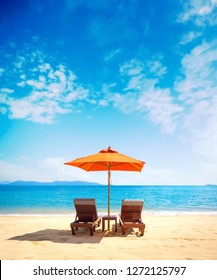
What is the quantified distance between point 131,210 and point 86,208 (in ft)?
4.33

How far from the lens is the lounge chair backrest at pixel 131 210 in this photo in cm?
716

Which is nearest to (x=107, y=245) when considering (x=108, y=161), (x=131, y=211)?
(x=131, y=211)

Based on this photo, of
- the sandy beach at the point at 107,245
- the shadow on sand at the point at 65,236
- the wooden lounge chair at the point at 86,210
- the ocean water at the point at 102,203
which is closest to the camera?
the sandy beach at the point at 107,245

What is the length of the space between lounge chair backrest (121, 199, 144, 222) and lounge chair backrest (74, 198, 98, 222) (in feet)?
2.78

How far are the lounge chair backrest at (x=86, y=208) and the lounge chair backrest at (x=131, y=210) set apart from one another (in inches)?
33.4

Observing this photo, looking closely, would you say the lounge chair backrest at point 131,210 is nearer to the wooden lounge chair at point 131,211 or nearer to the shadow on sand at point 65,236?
the wooden lounge chair at point 131,211

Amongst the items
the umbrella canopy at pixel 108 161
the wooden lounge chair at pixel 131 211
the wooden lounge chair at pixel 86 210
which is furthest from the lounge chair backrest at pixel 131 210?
the umbrella canopy at pixel 108 161

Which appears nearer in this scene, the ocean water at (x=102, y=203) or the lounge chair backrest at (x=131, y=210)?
the lounge chair backrest at (x=131, y=210)

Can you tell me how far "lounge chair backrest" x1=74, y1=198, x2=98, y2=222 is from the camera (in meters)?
7.07

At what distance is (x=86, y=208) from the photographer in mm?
7141
